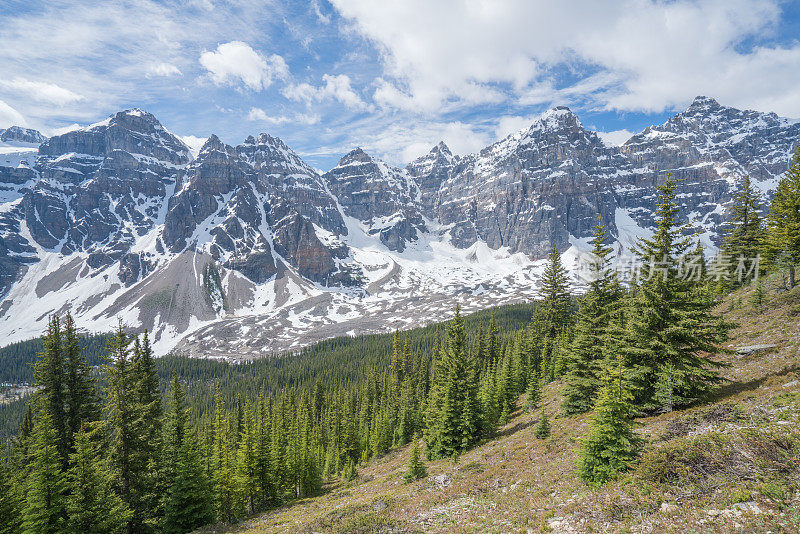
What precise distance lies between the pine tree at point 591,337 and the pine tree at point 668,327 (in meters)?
3.91

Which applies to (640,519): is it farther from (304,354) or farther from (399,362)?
(304,354)

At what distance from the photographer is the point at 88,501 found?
741 inches

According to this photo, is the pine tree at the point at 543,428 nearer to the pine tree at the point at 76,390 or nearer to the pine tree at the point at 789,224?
the pine tree at the point at 789,224

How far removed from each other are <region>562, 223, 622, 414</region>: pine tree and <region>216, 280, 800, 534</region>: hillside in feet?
6.64

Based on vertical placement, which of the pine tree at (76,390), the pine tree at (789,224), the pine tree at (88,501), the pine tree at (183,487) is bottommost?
the pine tree at (183,487)

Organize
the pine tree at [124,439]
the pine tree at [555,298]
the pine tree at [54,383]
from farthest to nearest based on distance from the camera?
the pine tree at [555,298], the pine tree at [54,383], the pine tree at [124,439]

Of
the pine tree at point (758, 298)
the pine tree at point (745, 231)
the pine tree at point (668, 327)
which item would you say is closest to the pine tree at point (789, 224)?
the pine tree at point (758, 298)

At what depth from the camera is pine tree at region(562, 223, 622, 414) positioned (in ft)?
85.3

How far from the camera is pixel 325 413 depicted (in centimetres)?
7806

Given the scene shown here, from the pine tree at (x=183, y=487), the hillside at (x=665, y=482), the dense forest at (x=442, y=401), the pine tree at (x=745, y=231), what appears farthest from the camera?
the pine tree at (x=745, y=231)

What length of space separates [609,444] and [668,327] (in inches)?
409

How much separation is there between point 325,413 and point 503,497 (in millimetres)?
70491

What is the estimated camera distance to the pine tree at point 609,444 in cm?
1274

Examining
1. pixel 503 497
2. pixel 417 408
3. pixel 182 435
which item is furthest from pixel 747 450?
pixel 417 408
